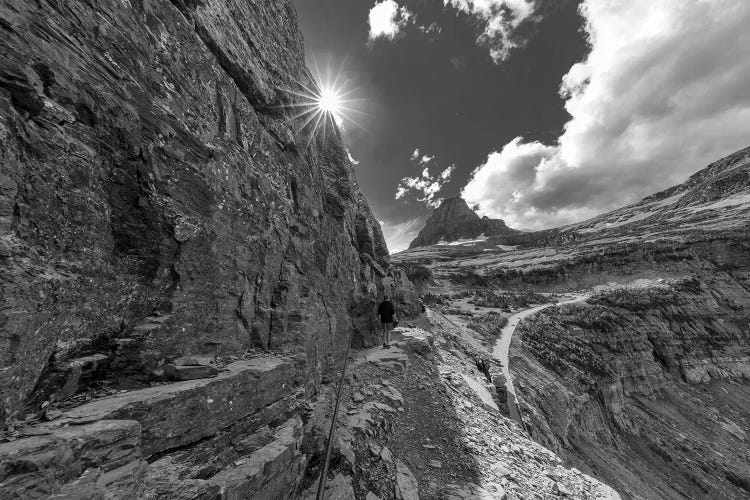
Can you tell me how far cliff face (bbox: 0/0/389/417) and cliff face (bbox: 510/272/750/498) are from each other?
19.2m

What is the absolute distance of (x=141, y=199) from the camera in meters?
5.86

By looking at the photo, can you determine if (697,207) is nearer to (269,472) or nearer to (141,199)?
(269,472)

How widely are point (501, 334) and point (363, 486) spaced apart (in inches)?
1339

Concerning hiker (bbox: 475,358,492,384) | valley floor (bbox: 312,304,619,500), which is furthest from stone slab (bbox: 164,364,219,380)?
hiker (bbox: 475,358,492,384)

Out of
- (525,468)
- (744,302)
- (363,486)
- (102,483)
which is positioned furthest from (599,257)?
(102,483)

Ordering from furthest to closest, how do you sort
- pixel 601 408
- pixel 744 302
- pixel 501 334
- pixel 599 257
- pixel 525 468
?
pixel 599 257 → pixel 744 302 → pixel 501 334 → pixel 601 408 → pixel 525 468

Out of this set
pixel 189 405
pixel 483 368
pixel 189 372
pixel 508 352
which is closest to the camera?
pixel 189 405

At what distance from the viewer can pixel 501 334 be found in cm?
3644

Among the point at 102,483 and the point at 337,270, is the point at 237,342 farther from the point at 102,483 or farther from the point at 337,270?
the point at 337,270

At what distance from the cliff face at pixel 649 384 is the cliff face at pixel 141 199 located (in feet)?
63.0

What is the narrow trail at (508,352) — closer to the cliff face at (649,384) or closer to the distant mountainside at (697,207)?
the cliff face at (649,384)

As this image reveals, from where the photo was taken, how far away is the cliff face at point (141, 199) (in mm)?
4062

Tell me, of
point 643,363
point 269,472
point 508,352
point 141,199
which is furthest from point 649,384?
point 141,199

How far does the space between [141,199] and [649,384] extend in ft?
184
